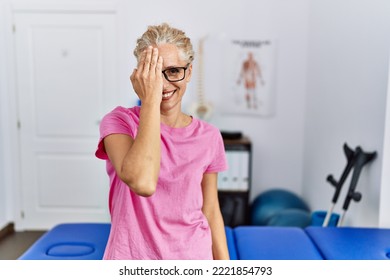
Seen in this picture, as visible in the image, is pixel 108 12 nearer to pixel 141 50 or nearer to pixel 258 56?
pixel 258 56

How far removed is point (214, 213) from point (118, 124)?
0.98ft

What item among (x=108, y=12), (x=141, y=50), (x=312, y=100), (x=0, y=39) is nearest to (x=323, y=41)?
(x=312, y=100)

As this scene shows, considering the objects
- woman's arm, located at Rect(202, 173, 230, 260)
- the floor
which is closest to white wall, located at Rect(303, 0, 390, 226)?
woman's arm, located at Rect(202, 173, 230, 260)

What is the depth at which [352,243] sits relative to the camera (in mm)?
1154

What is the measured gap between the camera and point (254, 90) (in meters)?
2.70

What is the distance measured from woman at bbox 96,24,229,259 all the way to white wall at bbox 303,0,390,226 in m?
0.82

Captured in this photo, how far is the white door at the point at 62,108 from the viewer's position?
227 centimetres

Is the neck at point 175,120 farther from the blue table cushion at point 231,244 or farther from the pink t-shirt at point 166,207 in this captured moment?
the blue table cushion at point 231,244

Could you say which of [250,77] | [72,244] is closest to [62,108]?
[250,77]

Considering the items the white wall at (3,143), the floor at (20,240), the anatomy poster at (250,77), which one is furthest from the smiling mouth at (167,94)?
the anatomy poster at (250,77)

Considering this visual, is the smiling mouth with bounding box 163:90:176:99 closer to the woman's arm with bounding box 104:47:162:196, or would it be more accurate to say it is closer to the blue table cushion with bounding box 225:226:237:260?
the woman's arm with bounding box 104:47:162:196

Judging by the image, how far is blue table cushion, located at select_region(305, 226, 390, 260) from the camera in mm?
1058

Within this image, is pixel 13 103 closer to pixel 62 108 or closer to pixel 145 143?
pixel 62 108

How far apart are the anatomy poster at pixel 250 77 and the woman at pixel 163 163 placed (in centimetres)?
190
